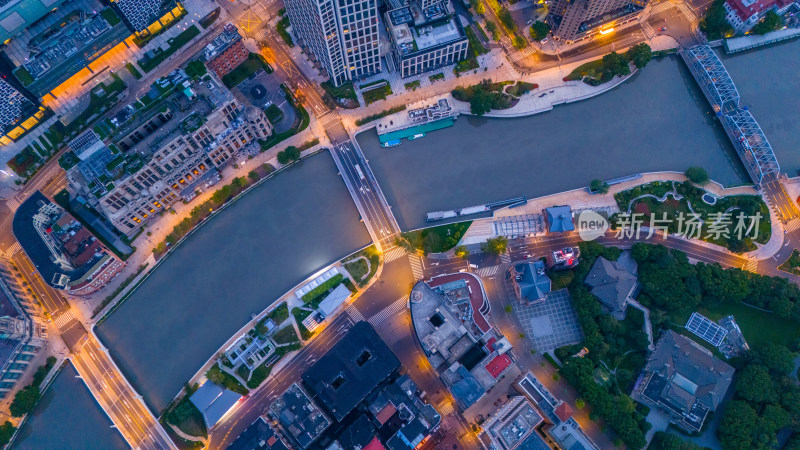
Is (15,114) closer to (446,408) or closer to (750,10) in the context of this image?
(446,408)

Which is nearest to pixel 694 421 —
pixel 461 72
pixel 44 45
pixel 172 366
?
pixel 461 72

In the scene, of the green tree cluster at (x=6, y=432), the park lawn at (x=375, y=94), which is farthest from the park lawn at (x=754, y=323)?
the green tree cluster at (x=6, y=432)

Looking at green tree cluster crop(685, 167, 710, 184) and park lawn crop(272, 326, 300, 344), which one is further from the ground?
park lawn crop(272, 326, 300, 344)

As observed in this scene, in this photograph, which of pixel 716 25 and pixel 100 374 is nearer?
pixel 100 374

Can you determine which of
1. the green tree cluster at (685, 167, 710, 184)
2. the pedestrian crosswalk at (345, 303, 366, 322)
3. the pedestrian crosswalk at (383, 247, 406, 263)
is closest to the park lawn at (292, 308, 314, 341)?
the pedestrian crosswalk at (345, 303, 366, 322)

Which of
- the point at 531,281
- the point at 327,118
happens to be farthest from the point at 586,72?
the point at 327,118

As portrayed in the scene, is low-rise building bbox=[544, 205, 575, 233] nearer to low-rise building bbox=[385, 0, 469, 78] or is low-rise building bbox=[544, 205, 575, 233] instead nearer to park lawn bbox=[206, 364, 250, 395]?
low-rise building bbox=[385, 0, 469, 78]

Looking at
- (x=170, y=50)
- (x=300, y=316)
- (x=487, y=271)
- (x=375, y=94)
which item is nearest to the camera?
(x=300, y=316)
